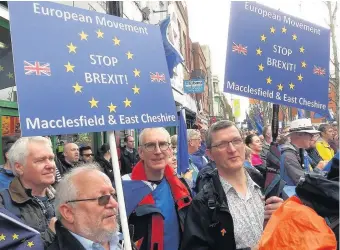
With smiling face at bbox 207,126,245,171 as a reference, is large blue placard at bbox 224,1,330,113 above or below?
above

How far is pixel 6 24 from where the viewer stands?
6230mm

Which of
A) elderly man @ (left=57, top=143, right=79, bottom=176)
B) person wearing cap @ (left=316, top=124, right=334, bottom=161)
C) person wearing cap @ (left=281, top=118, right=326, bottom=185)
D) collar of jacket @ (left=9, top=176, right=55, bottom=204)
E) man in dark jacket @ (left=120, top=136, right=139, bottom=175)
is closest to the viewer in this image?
collar of jacket @ (left=9, top=176, right=55, bottom=204)

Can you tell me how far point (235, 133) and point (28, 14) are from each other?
1.51 m

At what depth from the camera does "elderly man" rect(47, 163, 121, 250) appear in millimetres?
2293

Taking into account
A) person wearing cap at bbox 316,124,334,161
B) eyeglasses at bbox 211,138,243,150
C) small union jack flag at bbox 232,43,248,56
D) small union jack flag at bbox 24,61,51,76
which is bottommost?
person wearing cap at bbox 316,124,334,161

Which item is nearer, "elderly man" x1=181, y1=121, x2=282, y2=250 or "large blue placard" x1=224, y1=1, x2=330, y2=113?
"elderly man" x1=181, y1=121, x2=282, y2=250

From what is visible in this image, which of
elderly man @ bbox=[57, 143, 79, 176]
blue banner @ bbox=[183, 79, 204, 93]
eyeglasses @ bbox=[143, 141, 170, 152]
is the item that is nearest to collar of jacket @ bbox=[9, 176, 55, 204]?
eyeglasses @ bbox=[143, 141, 170, 152]

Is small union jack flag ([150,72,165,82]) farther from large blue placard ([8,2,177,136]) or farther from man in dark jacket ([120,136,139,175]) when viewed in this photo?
man in dark jacket ([120,136,139,175])

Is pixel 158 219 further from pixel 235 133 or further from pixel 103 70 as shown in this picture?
pixel 103 70

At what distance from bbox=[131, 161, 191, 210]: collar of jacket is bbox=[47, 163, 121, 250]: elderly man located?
1.70ft

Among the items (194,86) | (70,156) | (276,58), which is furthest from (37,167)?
(194,86)

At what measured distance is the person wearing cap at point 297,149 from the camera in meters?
4.11

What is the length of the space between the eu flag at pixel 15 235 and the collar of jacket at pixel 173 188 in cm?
94

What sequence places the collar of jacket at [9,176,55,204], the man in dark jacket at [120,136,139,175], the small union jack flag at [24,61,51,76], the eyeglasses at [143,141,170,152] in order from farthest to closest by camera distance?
the man in dark jacket at [120,136,139,175], the eyeglasses at [143,141,170,152], the collar of jacket at [9,176,55,204], the small union jack flag at [24,61,51,76]
